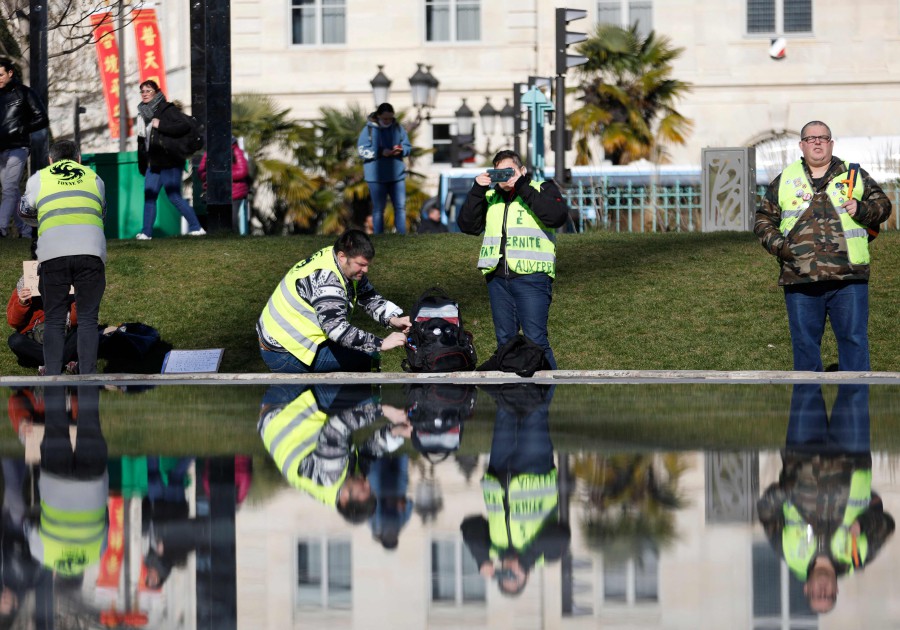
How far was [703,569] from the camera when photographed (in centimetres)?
469

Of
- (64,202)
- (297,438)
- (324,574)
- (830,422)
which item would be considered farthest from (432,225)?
(324,574)

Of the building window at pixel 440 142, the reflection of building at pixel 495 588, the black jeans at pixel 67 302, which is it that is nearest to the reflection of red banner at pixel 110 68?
the building window at pixel 440 142

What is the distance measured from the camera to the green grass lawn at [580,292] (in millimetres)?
13469

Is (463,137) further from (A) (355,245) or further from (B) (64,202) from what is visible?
(A) (355,245)

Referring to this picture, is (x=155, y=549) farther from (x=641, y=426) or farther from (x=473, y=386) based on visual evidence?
(x=473, y=386)

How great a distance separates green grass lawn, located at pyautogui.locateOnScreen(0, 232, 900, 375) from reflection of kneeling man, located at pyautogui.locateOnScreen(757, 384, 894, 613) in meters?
5.54

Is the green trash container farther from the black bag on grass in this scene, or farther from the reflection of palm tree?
the reflection of palm tree

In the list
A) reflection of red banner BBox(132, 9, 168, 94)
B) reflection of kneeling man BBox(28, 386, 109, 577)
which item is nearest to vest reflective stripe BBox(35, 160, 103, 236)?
reflection of kneeling man BBox(28, 386, 109, 577)

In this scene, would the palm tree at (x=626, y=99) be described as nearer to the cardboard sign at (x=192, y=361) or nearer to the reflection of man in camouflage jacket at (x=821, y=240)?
the cardboard sign at (x=192, y=361)

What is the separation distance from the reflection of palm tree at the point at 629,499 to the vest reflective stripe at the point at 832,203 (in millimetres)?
3905

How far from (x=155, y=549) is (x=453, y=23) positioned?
34386 millimetres

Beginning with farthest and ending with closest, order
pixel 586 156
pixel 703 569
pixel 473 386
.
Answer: pixel 586 156 → pixel 473 386 → pixel 703 569

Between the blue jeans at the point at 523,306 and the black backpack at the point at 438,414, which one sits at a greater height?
the blue jeans at the point at 523,306

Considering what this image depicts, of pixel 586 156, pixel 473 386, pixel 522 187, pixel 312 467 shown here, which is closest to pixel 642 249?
pixel 522 187
